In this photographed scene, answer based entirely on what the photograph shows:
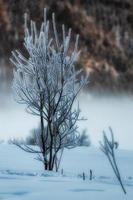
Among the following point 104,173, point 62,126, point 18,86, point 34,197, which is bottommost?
point 34,197

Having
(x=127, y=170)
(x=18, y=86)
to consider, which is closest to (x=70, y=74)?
(x=18, y=86)

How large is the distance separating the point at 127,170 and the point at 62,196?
11.5 m

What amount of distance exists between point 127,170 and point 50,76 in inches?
202

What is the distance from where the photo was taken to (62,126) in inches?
575

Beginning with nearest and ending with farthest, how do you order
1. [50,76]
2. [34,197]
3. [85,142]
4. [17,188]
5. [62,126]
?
[34,197], [17,188], [50,76], [62,126], [85,142]

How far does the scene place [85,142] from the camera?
4631 centimetres

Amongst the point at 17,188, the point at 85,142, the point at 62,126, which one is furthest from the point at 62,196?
the point at 85,142

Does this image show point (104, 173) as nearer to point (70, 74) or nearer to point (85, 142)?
point (70, 74)

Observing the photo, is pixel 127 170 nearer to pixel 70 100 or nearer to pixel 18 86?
pixel 70 100

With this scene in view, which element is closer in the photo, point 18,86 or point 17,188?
point 17,188

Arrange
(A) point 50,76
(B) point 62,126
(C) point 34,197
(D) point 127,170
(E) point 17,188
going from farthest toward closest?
(D) point 127,170 < (B) point 62,126 < (A) point 50,76 < (E) point 17,188 < (C) point 34,197

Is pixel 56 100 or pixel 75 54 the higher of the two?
pixel 75 54

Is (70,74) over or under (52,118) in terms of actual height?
over

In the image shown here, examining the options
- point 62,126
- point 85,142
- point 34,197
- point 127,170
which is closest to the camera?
point 34,197
